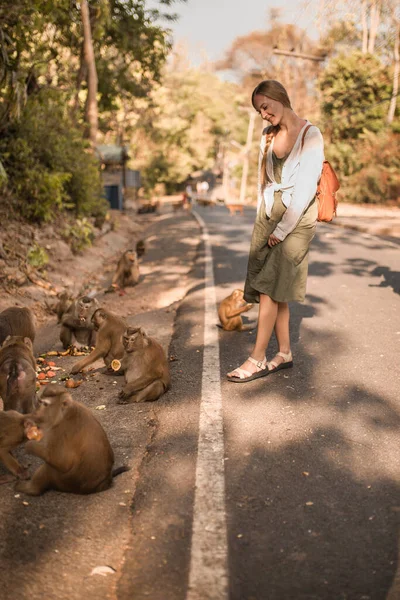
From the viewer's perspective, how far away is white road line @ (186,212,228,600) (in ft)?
8.63

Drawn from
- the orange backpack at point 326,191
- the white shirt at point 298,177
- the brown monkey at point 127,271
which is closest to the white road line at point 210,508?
the white shirt at point 298,177

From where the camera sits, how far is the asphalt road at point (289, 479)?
2.68 meters

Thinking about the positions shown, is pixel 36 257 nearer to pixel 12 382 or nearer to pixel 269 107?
pixel 12 382

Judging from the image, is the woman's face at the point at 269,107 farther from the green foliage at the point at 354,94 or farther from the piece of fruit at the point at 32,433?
the green foliage at the point at 354,94

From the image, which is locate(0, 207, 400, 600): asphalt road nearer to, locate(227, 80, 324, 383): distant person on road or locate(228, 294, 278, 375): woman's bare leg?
locate(228, 294, 278, 375): woman's bare leg

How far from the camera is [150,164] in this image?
58.9m

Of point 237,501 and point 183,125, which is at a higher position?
point 183,125

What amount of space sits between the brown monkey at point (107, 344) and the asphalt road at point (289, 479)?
531 mm

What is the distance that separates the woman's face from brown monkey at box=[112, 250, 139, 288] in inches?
222

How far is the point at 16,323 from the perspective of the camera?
5.59 metres

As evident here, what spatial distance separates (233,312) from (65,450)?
3.67 meters

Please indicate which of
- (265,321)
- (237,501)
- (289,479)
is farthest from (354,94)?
(237,501)

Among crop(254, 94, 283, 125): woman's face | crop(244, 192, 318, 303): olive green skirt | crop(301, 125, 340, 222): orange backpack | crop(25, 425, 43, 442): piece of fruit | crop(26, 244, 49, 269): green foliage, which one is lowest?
crop(26, 244, 49, 269): green foliage

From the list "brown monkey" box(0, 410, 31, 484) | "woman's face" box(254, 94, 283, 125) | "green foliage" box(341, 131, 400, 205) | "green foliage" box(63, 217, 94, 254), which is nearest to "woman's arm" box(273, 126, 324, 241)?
"woman's face" box(254, 94, 283, 125)
